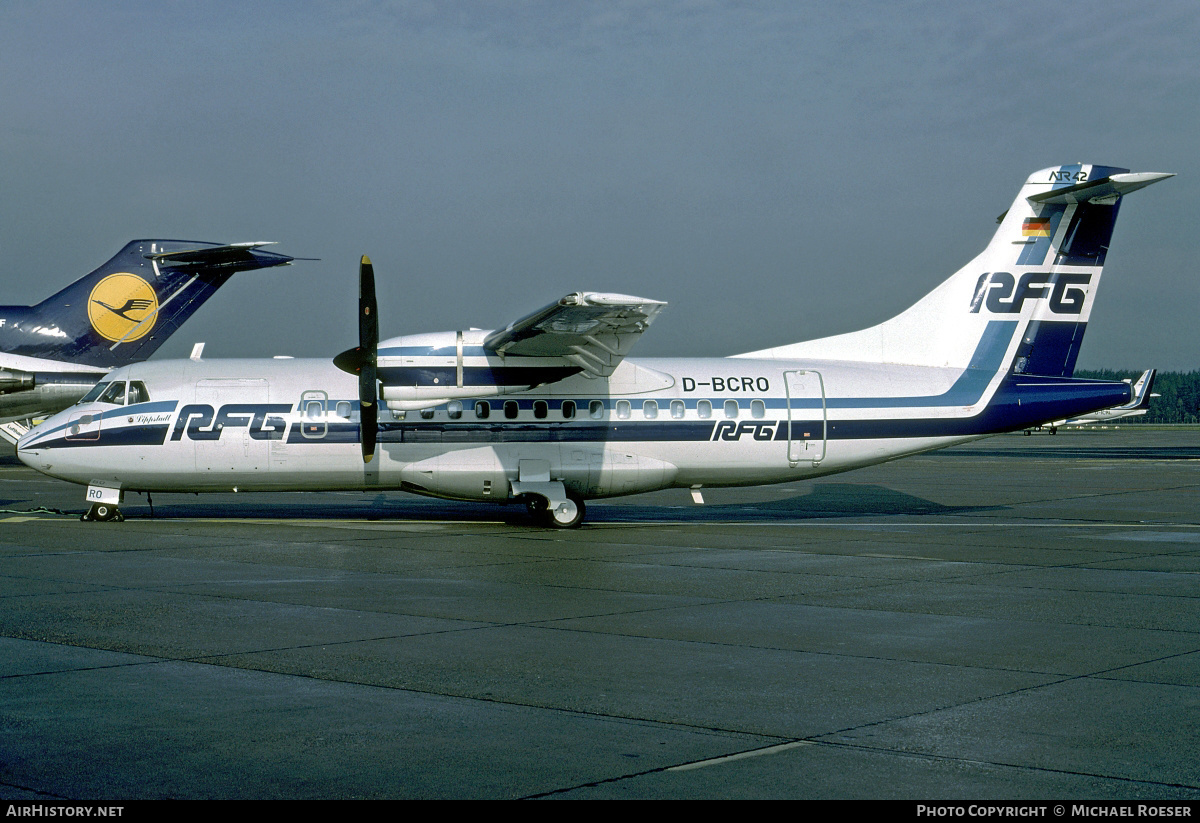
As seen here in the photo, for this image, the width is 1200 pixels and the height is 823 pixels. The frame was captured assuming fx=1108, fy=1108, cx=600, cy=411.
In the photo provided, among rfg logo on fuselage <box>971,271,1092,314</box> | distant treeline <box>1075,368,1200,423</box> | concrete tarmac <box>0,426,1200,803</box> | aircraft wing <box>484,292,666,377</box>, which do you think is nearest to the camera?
concrete tarmac <box>0,426,1200,803</box>

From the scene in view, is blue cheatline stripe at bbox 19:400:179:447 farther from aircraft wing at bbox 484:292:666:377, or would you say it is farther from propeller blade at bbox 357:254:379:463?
aircraft wing at bbox 484:292:666:377

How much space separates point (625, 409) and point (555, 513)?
2.29m

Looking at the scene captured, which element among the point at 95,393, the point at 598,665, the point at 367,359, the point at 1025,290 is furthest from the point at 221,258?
the point at 598,665

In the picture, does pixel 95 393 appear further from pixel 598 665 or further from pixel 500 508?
pixel 598 665

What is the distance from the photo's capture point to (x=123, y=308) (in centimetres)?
3005

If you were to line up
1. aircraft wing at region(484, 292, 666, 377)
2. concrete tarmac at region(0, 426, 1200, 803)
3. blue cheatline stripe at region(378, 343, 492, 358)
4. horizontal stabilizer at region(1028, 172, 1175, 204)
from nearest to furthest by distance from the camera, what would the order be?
concrete tarmac at region(0, 426, 1200, 803)
aircraft wing at region(484, 292, 666, 377)
blue cheatline stripe at region(378, 343, 492, 358)
horizontal stabilizer at region(1028, 172, 1175, 204)

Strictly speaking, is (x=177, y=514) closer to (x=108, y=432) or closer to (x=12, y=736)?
(x=108, y=432)

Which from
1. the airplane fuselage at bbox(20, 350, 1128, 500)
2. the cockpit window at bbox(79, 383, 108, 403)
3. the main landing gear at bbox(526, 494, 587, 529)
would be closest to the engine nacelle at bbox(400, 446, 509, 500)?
the airplane fuselage at bbox(20, 350, 1128, 500)

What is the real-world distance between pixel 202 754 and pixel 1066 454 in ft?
154

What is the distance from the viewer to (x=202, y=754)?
6047 millimetres

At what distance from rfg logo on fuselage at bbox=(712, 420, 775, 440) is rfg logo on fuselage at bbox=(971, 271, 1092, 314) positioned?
184 inches

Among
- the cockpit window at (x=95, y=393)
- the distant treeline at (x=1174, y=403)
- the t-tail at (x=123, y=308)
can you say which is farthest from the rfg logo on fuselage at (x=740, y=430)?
the distant treeline at (x=1174, y=403)

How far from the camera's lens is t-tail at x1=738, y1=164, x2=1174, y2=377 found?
68.5 feet

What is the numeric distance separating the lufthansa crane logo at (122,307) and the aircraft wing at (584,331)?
50.8ft
